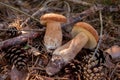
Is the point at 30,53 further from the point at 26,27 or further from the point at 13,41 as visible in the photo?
the point at 26,27

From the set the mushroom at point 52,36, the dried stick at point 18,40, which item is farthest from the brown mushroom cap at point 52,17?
the dried stick at point 18,40

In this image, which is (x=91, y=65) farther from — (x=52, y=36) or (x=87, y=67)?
(x=52, y=36)

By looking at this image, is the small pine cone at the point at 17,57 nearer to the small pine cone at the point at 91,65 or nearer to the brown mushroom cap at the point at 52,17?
the brown mushroom cap at the point at 52,17

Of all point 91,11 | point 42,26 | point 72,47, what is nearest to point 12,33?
point 42,26

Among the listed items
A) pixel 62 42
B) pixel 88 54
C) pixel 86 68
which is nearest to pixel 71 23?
pixel 62 42

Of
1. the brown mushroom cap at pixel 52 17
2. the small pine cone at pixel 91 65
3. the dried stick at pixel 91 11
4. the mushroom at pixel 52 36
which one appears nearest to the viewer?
the small pine cone at pixel 91 65

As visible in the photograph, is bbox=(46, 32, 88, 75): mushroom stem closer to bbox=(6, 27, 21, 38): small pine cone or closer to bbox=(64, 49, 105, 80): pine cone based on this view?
bbox=(64, 49, 105, 80): pine cone
